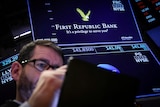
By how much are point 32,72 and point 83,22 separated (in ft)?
2.43

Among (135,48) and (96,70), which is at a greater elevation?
(96,70)

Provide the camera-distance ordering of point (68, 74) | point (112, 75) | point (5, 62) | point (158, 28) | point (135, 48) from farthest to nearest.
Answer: point (5, 62)
point (158, 28)
point (135, 48)
point (112, 75)
point (68, 74)

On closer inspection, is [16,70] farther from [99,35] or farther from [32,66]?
[99,35]

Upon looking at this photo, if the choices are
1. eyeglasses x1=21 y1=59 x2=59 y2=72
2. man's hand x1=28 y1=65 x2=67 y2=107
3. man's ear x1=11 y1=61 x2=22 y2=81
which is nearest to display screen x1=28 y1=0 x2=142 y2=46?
man's ear x1=11 y1=61 x2=22 y2=81

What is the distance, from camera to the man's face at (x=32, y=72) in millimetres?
1546

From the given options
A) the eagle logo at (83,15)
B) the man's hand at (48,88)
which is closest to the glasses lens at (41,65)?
the man's hand at (48,88)

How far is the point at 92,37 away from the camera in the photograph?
6.92 ft

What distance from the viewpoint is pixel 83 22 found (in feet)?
7.04

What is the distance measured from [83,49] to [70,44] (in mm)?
101

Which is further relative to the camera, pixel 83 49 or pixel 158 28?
pixel 158 28

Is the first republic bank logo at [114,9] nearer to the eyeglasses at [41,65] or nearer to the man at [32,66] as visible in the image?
the man at [32,66]

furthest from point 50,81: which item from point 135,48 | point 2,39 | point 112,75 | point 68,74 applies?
point 2,39

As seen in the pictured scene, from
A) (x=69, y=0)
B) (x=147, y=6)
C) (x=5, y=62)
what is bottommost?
(x=5, y=62)

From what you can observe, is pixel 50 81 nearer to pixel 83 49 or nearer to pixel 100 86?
pixel 100 86
